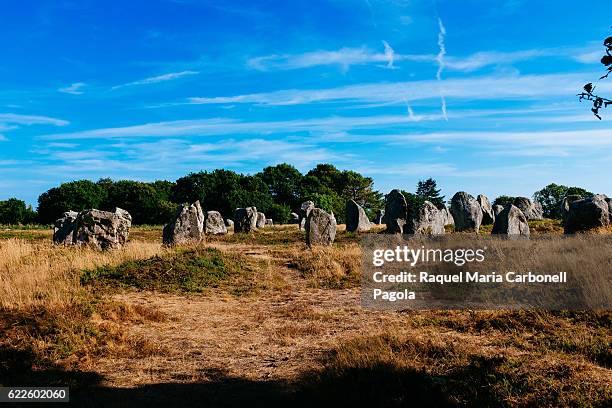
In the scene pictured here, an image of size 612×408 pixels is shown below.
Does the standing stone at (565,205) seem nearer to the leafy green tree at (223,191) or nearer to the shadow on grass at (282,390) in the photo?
the shadow on grass at (282,390)

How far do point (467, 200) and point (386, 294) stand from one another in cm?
1469

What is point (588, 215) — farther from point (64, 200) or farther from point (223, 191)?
point (64, 200)

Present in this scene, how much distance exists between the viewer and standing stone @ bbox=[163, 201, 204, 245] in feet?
72.0

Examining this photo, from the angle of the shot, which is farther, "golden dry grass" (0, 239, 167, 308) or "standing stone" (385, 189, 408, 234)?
"standing stone" (385, 189, 408, 234)

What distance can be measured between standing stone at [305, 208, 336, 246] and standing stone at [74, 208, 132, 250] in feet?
26.8

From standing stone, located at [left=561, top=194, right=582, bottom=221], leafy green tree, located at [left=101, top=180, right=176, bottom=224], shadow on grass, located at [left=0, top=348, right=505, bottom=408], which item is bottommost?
shadow on grass, located at [left=0, top=348, right=505, bottom=408]

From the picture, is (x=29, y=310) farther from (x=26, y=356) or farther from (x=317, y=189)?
(x=317, y=189)

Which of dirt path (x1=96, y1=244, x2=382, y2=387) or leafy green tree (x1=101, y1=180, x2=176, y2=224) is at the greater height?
leafy green tree (x1=101, y1=180, x2=176, y2=224)

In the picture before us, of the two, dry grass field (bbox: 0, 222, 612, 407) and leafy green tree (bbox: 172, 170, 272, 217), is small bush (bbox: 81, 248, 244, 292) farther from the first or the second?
leafy green tree (bbox: 172, 170, 272, 217)

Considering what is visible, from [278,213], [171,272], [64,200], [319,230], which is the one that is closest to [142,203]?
[64,200]

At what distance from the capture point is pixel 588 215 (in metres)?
21.8

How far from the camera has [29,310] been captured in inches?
386

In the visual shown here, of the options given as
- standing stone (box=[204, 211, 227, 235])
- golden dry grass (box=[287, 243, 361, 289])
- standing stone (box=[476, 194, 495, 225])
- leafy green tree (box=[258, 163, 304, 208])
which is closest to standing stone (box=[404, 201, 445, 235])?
golden dry grass (box=[287, 243, 361, 289])

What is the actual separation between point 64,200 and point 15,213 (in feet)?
33.1
